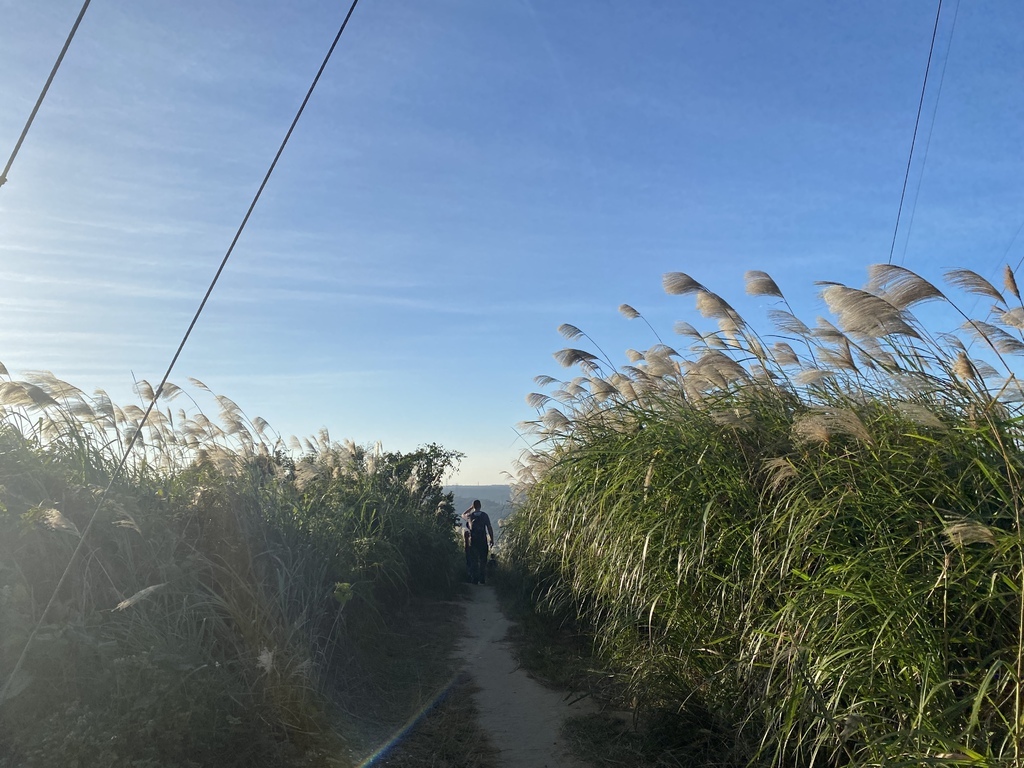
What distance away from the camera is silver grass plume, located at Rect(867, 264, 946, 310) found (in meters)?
3.88

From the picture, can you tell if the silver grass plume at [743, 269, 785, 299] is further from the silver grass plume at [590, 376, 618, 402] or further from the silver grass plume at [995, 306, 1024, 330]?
the silver grass plume at [590, 376, 618, 402]

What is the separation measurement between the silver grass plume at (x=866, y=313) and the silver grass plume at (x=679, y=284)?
190cm

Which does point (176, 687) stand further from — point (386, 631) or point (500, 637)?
point (500, 637)

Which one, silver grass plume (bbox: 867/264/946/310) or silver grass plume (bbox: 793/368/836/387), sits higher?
silver grass plume (bbox: 867/264/946/310)

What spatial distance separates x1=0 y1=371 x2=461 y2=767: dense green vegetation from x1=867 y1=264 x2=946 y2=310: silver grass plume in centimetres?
432

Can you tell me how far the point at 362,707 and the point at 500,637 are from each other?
3.81 meters

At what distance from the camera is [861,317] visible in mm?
3906

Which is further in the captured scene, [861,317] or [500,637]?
[500,637]

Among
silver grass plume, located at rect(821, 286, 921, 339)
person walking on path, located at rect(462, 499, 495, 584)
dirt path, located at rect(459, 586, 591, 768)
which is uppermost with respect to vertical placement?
silver grass plume, located at rect(821, 286, 921, 339)

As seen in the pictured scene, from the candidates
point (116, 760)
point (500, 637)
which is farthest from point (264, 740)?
point (500, 637)

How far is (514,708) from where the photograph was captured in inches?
258

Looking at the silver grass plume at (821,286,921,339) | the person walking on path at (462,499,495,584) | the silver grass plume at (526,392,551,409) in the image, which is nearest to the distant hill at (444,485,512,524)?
the person walking on path at (462,499,495,584)

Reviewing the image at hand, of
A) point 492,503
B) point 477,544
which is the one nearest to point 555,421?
point 477,544

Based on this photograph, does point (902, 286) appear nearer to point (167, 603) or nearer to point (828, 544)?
→ point (828, 544)
